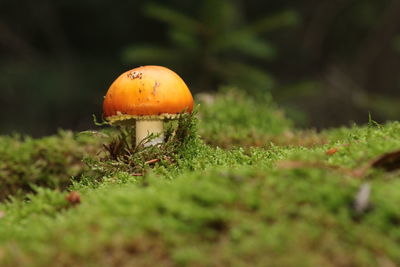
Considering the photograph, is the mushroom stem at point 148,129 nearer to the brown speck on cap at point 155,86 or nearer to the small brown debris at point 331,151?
the brown speck on cap at point 155,86

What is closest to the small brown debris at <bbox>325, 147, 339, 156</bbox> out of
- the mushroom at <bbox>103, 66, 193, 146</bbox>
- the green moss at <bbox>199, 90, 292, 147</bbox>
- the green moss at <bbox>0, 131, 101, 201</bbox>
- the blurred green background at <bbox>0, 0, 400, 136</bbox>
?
the mushroom at <bbox>103, 66, 193, 146</bbox>

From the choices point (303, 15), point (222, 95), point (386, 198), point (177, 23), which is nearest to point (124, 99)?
point (386, 198)

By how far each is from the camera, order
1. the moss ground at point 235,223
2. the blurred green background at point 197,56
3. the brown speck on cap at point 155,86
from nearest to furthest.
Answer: the moss ground at point 235,223 → the brown speck on cap at point 155,86 → the blurred green background at point 197,56

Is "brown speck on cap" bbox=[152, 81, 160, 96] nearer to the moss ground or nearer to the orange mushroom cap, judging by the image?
the orange mushroom cap

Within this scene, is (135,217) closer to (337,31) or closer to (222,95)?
(222,95)

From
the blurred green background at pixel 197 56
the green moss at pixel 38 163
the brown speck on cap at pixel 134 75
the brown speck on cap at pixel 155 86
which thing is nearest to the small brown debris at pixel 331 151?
the brown speck on cap at pixel 155 86

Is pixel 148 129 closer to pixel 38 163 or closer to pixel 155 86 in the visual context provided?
pixel 155 86
